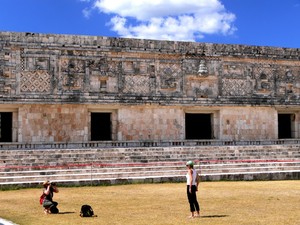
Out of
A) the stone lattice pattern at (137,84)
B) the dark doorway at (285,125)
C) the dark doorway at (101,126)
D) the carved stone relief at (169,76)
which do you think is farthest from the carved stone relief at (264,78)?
the dark doorway at (101,126)

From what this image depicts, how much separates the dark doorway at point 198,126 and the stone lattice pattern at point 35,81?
642cm

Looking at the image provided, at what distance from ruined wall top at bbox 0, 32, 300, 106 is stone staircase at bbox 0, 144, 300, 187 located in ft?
9.16

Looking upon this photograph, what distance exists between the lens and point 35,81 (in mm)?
19938

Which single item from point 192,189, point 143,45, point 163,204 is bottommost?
point 163,204

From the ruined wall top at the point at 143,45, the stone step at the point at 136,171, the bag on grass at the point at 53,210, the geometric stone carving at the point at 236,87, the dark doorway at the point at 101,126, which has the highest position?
the ruined wall top at the point at 143,45

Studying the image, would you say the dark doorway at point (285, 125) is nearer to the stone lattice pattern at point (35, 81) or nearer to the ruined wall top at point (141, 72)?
the ruined wall top at point (141, 72)

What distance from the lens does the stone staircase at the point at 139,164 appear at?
15648mm

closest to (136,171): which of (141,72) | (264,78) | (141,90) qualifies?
(141,90)

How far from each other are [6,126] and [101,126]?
380cm

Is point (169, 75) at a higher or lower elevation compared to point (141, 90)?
higher

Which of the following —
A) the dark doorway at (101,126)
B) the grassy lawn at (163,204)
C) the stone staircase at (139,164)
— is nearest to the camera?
the grassy lawn at (163,204)

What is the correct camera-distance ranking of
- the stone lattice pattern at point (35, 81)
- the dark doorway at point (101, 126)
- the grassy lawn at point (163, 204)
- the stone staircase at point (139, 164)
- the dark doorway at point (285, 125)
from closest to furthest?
1. the grassy lawn at point (163, 204)
2. the stone staircase at point (139, 164)
3. the stone lattice pattern at point (35, 81)
4. the dark doorway at point (101, 126)
5. the dark doorway at point (285, 125)

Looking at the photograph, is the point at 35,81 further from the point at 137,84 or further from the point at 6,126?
the point at 137,84

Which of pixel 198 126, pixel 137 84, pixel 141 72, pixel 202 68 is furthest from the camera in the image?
pixel 198 126
